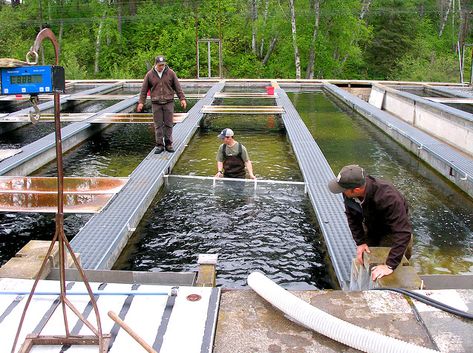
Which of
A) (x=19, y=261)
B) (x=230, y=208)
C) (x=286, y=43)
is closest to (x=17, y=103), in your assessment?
(x=230, y=208)

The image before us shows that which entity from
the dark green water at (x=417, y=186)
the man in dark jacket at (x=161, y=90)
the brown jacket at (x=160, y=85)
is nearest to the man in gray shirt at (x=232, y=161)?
the man in dark jacket at (x=161, y=90)

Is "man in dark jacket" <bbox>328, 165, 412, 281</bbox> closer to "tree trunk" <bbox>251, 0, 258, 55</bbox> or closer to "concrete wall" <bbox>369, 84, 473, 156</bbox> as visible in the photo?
"concrete wall" <bbox>369, 84, 473, 156</bbox>

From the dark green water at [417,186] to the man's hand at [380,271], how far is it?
5.96ft

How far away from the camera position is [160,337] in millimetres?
2689

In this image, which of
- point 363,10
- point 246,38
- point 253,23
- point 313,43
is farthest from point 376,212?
point 363,10

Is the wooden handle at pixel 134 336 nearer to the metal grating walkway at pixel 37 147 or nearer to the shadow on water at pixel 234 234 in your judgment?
the shadow on water at pixel 234 234

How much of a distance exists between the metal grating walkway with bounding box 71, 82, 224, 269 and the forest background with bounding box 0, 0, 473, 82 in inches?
781

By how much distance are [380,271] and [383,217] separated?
389 millimetres

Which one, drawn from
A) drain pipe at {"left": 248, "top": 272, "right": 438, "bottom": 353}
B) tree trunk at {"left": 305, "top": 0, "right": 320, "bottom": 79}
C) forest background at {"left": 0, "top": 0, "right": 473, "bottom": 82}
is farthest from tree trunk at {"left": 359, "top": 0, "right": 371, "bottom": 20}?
drain pipe at {"left": 248, "top": 272, "right": 438, "bottom": 353}

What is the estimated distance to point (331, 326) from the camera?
106 inches

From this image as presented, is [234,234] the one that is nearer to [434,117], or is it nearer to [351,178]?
[351,178]

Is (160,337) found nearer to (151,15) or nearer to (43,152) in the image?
(43,152)

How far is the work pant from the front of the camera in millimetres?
8148

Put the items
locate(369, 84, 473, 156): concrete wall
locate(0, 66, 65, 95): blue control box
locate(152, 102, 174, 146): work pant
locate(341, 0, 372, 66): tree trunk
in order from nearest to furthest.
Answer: locate(0, 66, 65, 95): blue control box → locate(152, 102, 174, 146): work pant → locate(369, 84, 473, 156): concrete wall → locate(341, 0, 372, 66): tree trunk
